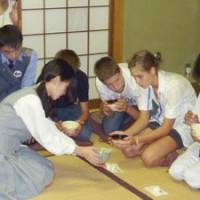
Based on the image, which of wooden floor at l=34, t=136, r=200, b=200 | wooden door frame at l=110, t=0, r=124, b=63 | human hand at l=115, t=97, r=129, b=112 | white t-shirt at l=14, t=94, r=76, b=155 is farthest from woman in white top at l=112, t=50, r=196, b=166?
wooden door frame at l=110, t=0, r=124, b=63

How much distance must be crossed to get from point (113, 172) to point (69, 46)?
70.3 inches

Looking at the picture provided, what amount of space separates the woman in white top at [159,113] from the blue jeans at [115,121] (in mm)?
330

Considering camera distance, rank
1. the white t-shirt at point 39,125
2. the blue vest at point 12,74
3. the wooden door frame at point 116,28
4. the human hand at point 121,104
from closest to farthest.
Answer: the white t-shirt at point 39,125, the blue vest at point 12,74, the human hand at point 121,104, the wooden door frame at point 116,28

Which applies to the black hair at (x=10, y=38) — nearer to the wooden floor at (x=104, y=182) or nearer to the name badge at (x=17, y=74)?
the name badge at (x=17, y=74)

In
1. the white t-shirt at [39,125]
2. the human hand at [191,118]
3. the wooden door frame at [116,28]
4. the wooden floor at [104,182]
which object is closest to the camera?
the white t-shirt at [39,125]

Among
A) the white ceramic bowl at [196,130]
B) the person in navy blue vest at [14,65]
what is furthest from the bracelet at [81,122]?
the white ceramic bowl at [196,130]

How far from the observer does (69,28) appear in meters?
5.02

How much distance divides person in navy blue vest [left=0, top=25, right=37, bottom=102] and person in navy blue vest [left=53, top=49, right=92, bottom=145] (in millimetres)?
224

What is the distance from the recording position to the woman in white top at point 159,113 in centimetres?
366

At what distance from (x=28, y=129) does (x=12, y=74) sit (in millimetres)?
864

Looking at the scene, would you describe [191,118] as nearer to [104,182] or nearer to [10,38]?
[104,182]

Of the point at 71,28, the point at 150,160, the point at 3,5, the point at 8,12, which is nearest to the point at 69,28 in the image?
the point at 71,28

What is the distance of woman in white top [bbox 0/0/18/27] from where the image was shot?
4334mm

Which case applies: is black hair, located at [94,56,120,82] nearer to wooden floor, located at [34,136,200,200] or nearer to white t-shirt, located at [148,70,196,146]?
white t-shirt, located at [148,70,196,146]
